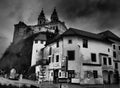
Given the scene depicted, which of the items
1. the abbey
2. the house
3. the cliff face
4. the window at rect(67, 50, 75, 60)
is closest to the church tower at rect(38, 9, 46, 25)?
the cliff face

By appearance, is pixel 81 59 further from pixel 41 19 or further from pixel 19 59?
pixel 41 19

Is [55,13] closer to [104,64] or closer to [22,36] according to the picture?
[22,36]

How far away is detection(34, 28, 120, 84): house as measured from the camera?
86.9 ft

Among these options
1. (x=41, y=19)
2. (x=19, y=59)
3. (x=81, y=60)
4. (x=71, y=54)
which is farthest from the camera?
(x=41, y=19)

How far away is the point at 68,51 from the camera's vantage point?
2798 cm

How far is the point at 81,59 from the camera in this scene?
27141 millimetres

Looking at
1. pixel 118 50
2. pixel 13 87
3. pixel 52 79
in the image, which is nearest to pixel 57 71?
pixel 52 79

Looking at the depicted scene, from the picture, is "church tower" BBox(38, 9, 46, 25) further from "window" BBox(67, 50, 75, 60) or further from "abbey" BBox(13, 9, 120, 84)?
"window" BBox(67, 50, 75, 60)

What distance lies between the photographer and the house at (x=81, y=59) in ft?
86.9

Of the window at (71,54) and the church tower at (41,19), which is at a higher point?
the church tower at (41,19)

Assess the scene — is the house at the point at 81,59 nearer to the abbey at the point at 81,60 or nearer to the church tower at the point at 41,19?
the abbey at the point at 81,60

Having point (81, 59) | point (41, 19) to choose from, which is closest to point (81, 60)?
point (81, 59)

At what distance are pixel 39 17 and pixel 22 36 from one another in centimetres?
1824

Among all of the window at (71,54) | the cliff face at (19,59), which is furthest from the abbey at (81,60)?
the cliff face at (19,59)
